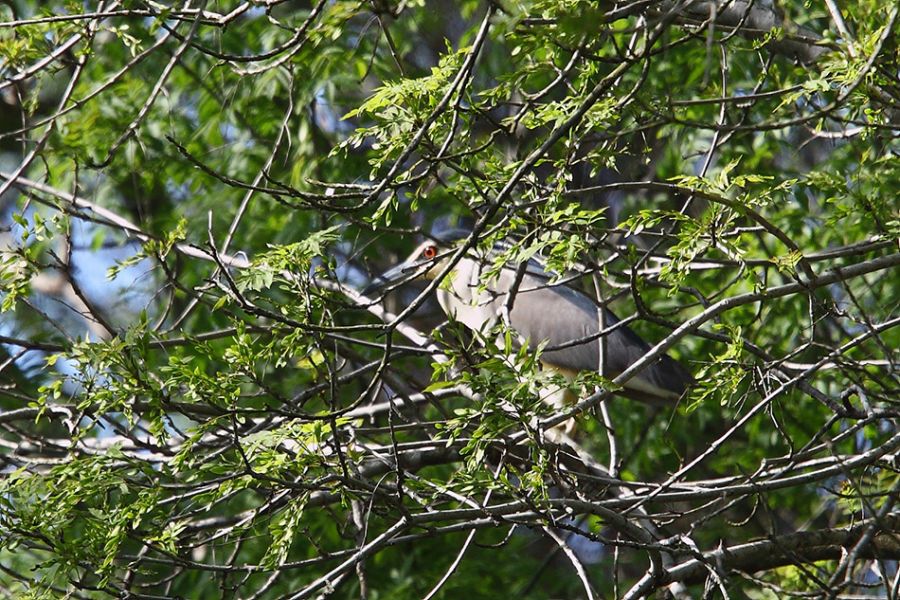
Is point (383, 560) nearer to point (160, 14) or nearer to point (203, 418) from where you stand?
A: point (203, 418)

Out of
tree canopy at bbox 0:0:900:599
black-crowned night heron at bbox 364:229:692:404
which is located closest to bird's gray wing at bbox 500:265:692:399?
black-crowned night heron at bbox 364:229:692:404

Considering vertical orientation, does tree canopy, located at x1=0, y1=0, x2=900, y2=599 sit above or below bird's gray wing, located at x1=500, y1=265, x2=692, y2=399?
above

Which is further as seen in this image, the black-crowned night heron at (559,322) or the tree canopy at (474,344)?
the black-crowned night heron at (559,322)

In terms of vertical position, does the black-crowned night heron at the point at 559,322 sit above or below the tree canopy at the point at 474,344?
below

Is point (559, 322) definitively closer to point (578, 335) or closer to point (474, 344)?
point (578, 335)

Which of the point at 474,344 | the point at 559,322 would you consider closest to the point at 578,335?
the point at 559,322

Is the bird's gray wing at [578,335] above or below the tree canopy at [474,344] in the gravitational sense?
below

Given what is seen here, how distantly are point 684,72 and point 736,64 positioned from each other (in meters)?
0.78

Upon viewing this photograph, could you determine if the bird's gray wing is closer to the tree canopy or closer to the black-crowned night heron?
the black-crowned night heron

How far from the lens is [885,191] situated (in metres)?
4.46

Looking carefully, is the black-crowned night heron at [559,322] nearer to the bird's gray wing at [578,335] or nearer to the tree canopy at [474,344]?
the bird's gray wing at [578,335]

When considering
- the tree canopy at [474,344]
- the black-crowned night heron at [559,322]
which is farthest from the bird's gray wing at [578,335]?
the tree canopy at [474,344]

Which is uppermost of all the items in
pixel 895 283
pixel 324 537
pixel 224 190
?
pixel 224 190

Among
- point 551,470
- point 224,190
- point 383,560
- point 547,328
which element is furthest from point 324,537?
point 551,470
